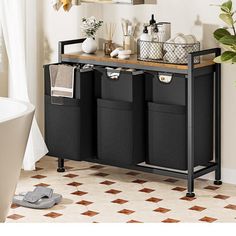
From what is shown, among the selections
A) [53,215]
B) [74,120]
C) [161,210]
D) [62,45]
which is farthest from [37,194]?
[62,45]

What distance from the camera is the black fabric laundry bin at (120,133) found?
14.5 feet

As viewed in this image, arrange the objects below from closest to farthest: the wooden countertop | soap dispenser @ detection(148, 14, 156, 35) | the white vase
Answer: the wooden countertop → soap dispenser @ detection(148, 14, 156, 35) → the white vase

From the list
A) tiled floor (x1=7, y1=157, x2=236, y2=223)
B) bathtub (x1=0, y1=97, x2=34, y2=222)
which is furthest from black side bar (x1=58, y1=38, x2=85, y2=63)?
bathtub (x1=0, y1=97, x2=34, y2=222)

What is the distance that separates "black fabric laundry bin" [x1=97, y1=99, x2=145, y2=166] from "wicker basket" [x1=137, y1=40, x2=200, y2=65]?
364mm

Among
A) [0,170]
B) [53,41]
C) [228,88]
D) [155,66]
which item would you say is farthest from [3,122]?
[53,41]

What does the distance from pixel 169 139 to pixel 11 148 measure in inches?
57.9

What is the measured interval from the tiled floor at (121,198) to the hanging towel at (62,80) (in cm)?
65

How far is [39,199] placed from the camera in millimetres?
4102

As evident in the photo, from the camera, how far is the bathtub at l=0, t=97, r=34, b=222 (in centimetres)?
312

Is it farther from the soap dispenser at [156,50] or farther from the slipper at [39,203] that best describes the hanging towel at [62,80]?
the slipper at [39,203]

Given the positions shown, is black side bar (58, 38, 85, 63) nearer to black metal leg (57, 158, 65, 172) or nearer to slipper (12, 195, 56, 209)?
black metal leg (57, 158, 65, 172)

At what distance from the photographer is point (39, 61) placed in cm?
534

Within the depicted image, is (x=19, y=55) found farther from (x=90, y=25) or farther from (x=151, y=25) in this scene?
(x=151, y=25)

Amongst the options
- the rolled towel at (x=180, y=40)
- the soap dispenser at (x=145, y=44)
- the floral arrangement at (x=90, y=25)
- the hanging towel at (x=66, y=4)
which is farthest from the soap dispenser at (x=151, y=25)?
the hanging towel at (x=66, y=4)
